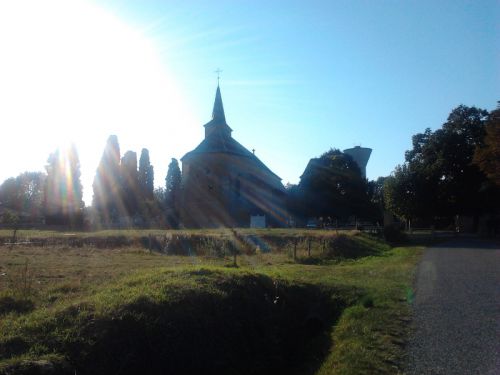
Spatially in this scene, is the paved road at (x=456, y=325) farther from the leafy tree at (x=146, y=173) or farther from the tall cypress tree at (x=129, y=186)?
the leafy tree at (x=146, y=173)

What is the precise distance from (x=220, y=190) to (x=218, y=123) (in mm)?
11945

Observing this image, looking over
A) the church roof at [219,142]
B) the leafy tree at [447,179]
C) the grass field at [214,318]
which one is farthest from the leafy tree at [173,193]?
the grass field at [214,318]

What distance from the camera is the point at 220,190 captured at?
2367 inches

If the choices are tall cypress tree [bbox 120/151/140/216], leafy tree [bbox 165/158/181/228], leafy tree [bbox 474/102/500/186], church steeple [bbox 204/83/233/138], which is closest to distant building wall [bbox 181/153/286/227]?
leafy tree [bbox 165/158/181/228]

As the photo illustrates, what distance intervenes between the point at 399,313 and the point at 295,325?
2.31 meters

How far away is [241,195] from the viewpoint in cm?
6188

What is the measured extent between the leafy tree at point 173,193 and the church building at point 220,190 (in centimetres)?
159

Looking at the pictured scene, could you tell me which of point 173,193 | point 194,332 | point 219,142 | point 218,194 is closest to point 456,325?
point 194,332

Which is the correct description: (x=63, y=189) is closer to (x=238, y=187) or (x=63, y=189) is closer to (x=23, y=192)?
(x=238, y=187)

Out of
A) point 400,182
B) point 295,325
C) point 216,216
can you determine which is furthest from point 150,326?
point 216,216

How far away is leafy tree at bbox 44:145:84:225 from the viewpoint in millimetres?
57250

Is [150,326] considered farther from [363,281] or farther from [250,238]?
[250,238]

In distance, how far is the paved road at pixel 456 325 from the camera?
19.9ft

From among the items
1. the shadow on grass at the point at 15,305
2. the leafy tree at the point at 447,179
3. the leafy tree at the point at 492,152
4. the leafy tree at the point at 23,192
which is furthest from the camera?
the leafy tree at the point at 23,192
